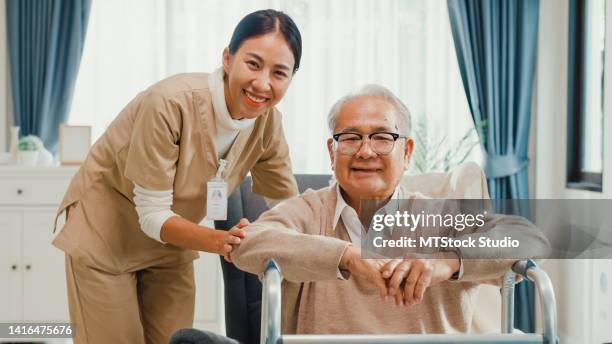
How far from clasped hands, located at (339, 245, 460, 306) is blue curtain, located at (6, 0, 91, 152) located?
9.83ft

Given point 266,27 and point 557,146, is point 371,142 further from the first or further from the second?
point 557,146

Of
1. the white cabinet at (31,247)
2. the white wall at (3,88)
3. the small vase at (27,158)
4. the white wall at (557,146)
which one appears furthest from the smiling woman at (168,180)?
the white wall at (3,88)

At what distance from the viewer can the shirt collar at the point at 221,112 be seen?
1.88 meters

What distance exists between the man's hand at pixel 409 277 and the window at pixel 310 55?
2.72m

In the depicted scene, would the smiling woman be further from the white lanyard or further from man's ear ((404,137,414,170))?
man's ear ((404,137,414,170))

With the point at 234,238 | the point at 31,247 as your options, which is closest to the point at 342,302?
the point at 234,238

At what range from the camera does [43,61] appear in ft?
12.7

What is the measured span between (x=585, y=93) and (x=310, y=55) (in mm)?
1430

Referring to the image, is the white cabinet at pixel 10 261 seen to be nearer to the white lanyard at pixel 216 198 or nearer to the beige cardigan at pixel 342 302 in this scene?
the white lanyard at pixel 216 198

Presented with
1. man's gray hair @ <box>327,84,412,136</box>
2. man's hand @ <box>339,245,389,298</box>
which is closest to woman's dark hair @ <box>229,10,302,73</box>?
man's gray hair @ <box>327,84,412,136</box>

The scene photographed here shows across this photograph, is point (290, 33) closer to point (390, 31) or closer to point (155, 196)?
point (155, 196)

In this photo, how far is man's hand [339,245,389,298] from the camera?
1225 mm

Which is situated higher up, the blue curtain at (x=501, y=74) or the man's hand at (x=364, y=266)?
the blue curtain at (x=501, y=74)

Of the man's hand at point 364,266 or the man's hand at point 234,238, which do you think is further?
the man's hand at point 234,238
